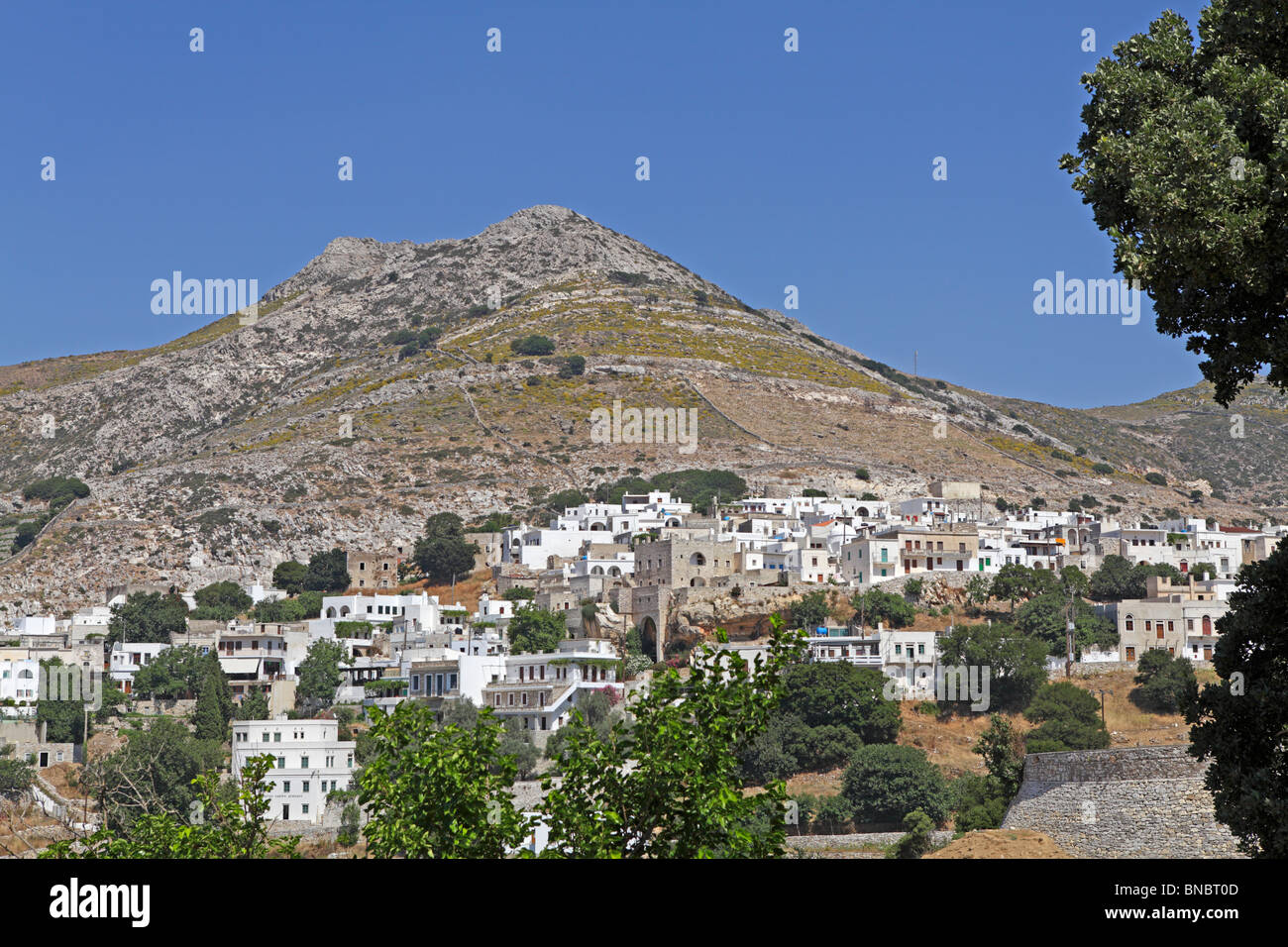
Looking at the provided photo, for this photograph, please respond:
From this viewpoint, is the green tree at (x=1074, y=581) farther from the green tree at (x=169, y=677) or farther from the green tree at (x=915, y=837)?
the green tree at (x=169, y=677)

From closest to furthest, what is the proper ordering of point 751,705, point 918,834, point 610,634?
point 751,705, point 918,834, point 610,634

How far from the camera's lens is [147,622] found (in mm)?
89875

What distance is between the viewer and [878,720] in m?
66.2

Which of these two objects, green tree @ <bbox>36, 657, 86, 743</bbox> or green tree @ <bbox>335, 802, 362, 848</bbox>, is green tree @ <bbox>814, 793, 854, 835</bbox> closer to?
green tree @ <bbox>335, 802, 362, 848</bbox>

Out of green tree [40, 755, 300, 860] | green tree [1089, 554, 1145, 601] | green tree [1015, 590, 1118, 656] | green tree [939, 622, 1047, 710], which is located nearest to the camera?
green tree [40, 755, 300, 860]

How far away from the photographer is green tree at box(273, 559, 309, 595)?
10888 centimetres

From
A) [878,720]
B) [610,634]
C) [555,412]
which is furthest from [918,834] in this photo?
[555,412]

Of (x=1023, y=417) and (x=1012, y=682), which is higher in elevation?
(x=1023, y=417)

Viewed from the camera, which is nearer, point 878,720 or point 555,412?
point 878,720

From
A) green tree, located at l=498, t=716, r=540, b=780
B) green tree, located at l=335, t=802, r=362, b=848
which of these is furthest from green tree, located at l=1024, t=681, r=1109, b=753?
green tree, located at l=335, t=802, r=362, b=848

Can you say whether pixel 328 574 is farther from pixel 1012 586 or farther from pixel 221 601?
pixel 1012 586

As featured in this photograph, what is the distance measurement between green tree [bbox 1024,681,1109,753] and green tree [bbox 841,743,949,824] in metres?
3.88

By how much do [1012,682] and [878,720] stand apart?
21.6ft

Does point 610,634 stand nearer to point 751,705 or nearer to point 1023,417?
point 751,705
